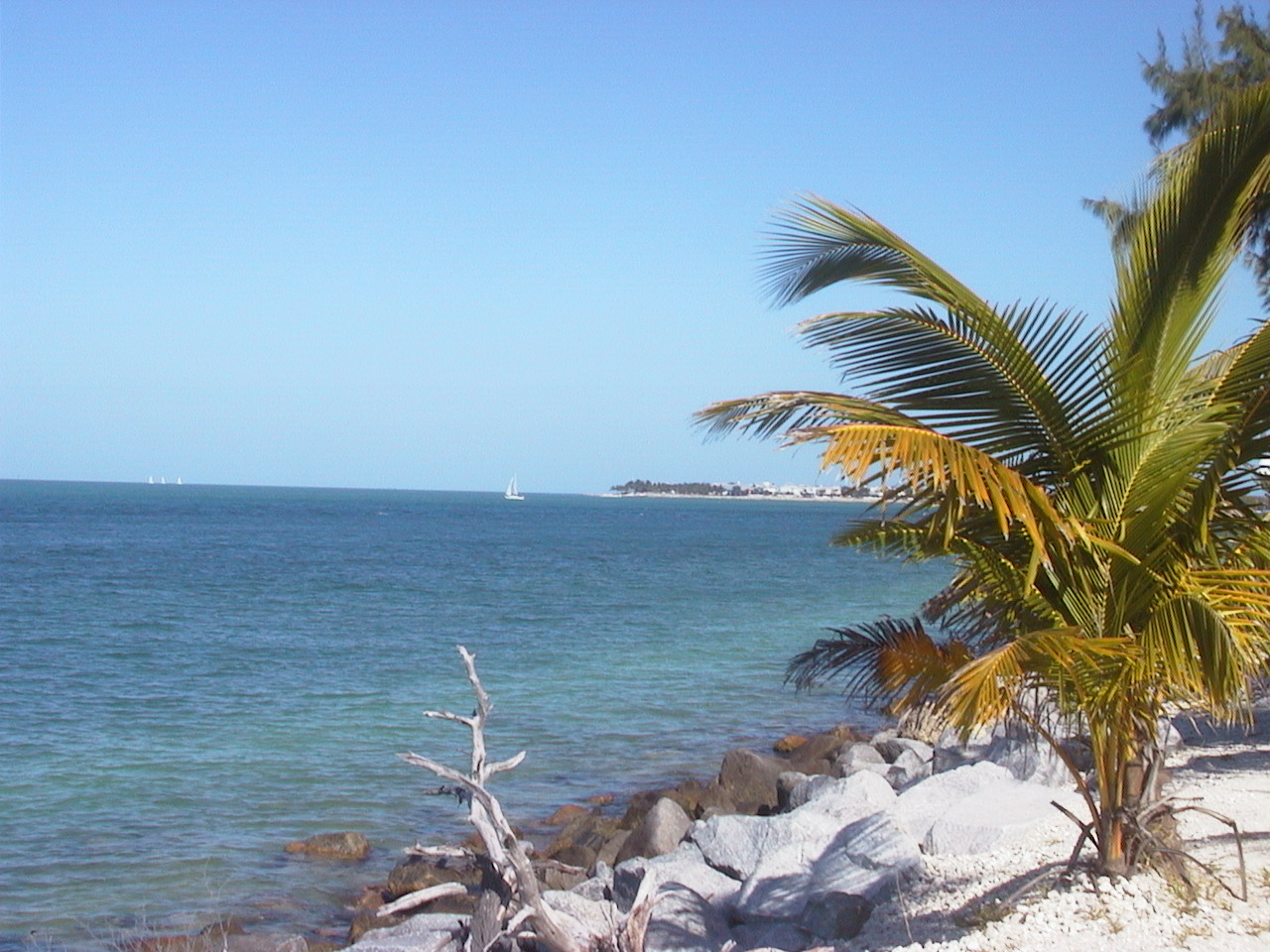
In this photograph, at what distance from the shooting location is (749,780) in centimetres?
1359

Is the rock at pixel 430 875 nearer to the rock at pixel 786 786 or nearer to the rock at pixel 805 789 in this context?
the rock at pixel 805 789

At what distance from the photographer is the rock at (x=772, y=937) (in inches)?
311

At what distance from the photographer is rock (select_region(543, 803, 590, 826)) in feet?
43.1

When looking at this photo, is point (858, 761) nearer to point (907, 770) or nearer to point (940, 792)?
point (907, 770)

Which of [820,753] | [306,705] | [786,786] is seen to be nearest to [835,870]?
[786,786]

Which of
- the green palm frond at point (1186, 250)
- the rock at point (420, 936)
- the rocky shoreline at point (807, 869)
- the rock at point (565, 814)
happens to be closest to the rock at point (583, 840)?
the rocky shoreline at point (807, 869)

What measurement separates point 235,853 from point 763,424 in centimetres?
871

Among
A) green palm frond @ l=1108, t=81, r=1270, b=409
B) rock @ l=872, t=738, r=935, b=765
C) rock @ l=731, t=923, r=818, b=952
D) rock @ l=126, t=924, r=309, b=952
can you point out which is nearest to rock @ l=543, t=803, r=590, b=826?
rock @ l=126, t=924, r=309, b=952

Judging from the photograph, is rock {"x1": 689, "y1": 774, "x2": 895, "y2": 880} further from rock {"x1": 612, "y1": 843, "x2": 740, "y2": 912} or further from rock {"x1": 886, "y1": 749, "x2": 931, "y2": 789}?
rock {"x1": 886, "y1": 749, "x2": 931, "y2": 789}

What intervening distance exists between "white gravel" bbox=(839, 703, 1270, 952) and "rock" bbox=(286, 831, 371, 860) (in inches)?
236

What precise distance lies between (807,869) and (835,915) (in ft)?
3.21

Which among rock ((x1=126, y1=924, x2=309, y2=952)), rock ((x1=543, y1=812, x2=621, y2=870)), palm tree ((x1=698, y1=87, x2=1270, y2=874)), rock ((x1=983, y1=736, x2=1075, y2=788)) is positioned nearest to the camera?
palm tree ((x1=698, y1=87, x2=1270, y2=874))

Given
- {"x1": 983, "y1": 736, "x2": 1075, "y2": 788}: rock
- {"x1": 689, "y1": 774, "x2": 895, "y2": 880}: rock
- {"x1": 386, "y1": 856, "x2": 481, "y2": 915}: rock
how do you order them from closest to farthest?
{"x1": 689, "y1": 774, "x2": 895, "y2": 880}: rock, {"x1": 983, "y1": 736, "x2": 1075, "y2": 788}: rock, {"x1": 386, "y1": 856, "x2": 481, "y2": 915}: rock

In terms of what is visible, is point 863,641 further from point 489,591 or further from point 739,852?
point 489,591
